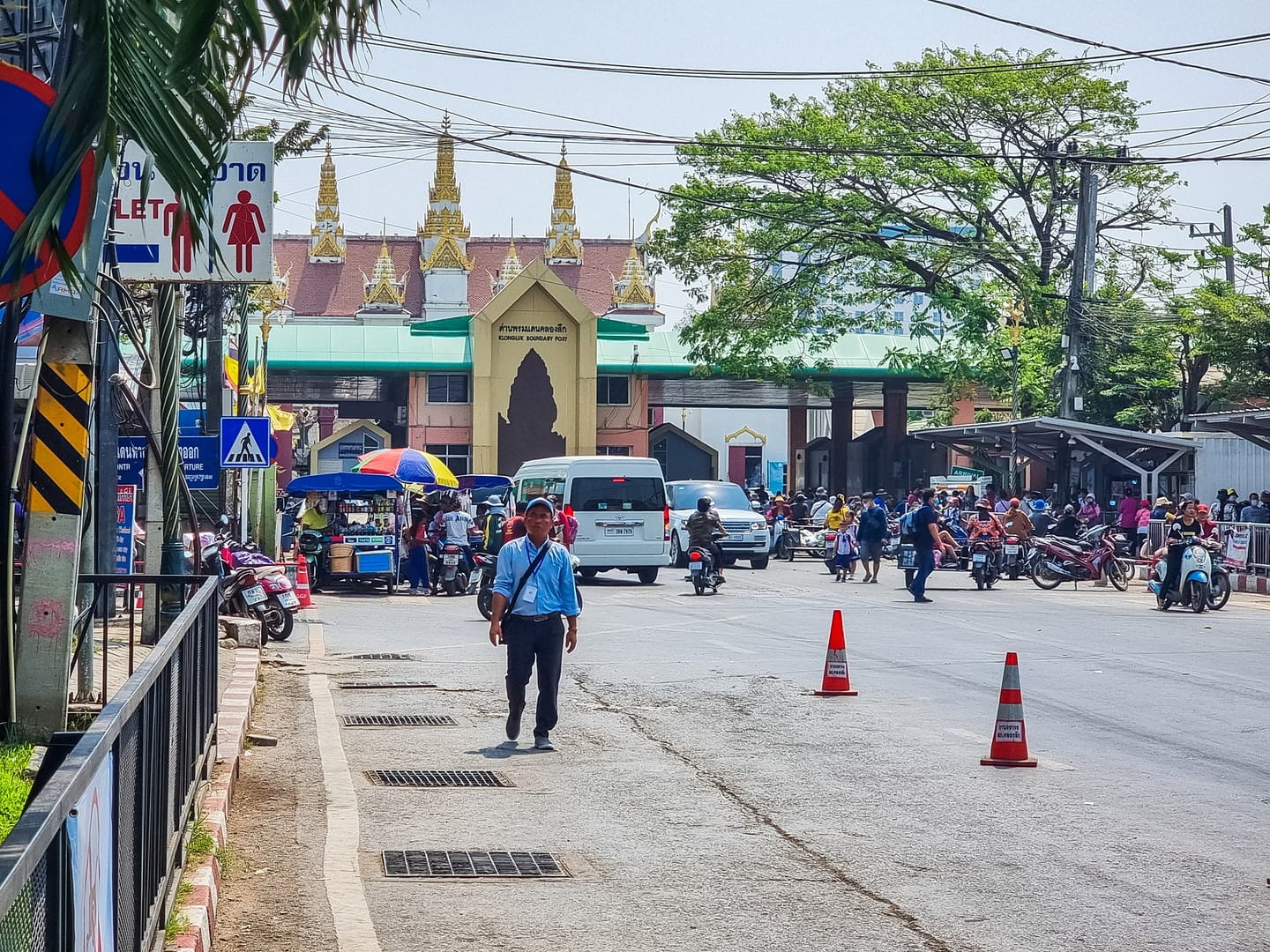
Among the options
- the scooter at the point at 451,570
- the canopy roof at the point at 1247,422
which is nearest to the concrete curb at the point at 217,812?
the scooter at the point at 451,570

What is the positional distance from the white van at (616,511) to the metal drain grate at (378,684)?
46.2 ft

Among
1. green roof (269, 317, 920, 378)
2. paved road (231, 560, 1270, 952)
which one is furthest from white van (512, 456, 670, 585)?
green roof (269, 317, 920, 378)

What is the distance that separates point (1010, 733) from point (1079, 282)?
29.3m

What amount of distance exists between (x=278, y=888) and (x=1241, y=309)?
34.8 m

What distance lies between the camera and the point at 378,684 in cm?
1376

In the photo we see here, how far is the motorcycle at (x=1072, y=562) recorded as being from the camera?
28.0m

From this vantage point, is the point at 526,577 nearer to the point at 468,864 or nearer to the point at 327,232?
the point at 468,864

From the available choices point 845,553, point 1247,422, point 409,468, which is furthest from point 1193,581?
point 409,468

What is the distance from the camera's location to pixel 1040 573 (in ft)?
92.3

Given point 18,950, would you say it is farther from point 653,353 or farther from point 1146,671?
point 653,353

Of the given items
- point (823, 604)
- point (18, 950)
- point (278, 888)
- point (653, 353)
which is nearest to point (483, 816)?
point (278, 888)

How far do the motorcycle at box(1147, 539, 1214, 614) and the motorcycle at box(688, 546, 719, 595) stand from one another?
663cm

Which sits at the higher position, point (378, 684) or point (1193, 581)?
point (1193, 581)

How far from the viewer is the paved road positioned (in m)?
6.14
